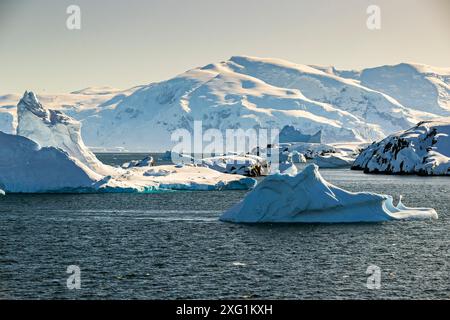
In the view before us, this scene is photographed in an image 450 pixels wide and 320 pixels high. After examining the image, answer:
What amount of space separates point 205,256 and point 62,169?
44.9 meters

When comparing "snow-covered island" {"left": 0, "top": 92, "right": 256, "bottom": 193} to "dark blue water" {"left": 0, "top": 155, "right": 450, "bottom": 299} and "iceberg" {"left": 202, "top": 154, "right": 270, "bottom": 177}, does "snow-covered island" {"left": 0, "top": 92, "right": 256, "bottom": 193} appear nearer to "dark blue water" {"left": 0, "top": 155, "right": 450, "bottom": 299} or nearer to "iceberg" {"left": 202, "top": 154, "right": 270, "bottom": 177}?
"dark blue water" {"left": 0, "top": 155, "right": 450, "bottom": 299}

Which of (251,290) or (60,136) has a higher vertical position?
(60,136)

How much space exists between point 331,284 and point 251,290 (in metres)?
4.48

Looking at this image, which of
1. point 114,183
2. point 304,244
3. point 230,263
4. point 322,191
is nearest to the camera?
point 230,263

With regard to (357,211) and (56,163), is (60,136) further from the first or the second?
(357,211)

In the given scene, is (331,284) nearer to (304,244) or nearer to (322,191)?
(304,244)

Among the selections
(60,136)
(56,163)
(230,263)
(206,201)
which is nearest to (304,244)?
(230,263)

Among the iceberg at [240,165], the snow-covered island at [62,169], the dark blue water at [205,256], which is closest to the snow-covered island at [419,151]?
the iceberg at [240,165]

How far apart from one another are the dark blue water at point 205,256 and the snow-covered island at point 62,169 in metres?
12.8

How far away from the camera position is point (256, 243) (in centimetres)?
5456

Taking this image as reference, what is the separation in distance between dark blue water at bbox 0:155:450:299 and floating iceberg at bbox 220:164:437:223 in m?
1.58

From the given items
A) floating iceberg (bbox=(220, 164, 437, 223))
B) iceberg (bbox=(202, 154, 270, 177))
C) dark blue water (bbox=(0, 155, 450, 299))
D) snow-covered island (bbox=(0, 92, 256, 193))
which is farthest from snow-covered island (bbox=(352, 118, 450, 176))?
floating iceberg (bbox=(220, 164, 437, 223))
